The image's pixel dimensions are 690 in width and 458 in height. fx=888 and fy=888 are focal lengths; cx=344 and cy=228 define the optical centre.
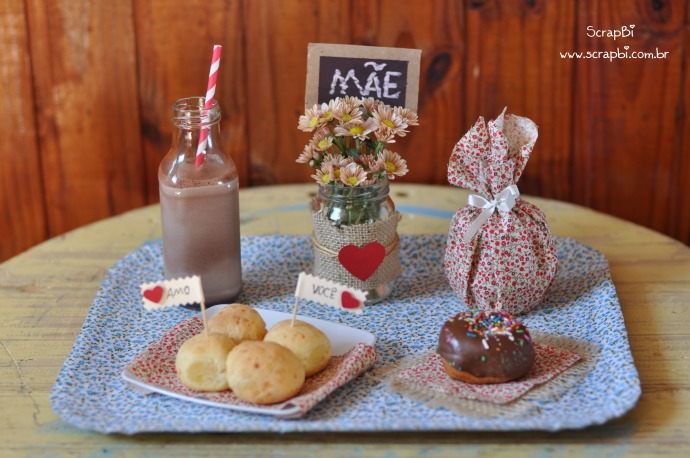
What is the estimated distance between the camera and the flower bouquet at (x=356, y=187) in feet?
4.26

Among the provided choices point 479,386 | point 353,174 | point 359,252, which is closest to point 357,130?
point 353,174

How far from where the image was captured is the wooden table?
1.02m

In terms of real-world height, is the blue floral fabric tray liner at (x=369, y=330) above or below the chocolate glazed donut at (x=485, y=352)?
below

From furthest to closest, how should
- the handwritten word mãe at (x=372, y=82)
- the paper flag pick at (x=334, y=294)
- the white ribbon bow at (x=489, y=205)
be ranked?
the handwritten word mãe at (x=372, y=82) < the white ribbon bow at (x=489, y=205) < the paper flag pick at (x=334, y=294)

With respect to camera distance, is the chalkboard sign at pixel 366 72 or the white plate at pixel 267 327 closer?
the white plate at pixel 267 327

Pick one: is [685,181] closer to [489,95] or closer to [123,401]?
[489,95]

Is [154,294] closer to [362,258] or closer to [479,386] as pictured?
[362,258]

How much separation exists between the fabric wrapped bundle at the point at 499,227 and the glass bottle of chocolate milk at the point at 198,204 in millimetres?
342

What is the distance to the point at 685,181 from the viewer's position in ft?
6.79

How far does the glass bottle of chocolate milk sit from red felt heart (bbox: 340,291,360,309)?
27cm

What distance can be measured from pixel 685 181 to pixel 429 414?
1267 mm

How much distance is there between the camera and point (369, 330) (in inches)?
51.3

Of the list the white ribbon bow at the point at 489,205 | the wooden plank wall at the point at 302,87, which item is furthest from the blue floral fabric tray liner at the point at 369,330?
the wooden plank wall at the point at 302,87

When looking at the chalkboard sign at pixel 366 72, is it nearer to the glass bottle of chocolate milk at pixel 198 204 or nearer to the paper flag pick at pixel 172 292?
the glass bottle of chocolate milk at pixel 198 204
